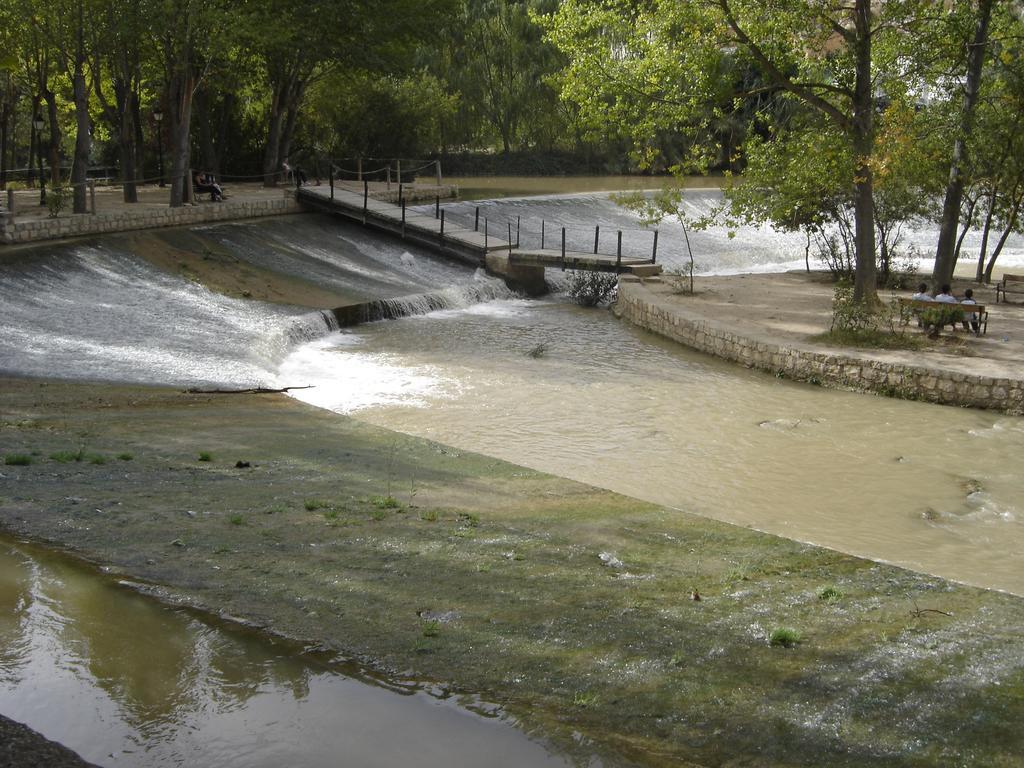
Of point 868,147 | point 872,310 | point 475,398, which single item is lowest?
point 475,398

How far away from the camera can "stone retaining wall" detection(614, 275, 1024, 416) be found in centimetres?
1497

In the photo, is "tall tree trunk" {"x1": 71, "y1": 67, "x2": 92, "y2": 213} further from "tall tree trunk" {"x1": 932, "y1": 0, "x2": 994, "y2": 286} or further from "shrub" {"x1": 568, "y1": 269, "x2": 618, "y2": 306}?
"tall tree trunk" {"x1": 932, "y1": 0, "x2": 994, "y2": 286}

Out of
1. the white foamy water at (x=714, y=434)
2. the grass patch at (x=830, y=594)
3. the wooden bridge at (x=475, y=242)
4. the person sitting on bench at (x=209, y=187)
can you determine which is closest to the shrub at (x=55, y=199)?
Result: the person sitting on bench at (x=209, y=187)

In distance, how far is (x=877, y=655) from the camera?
6.13 meters

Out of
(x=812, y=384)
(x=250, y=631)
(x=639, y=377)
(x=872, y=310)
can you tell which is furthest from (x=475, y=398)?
(x=250, y=631)

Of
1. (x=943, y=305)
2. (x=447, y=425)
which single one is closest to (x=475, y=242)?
(x=943, y=305)

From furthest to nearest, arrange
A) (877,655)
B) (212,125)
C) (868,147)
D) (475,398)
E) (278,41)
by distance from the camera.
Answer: (212,125)
(278,41)
(868,147)
(475,398)
(877,655)

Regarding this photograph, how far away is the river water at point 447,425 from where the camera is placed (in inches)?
214

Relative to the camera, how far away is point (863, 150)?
59.3 ft

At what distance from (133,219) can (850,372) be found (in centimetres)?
1485

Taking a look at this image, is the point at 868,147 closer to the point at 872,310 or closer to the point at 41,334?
the point at 872,310

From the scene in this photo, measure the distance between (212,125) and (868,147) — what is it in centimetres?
2445

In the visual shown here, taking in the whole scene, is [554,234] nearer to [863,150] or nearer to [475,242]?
[475,242]

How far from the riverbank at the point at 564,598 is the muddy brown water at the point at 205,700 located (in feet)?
0.73
